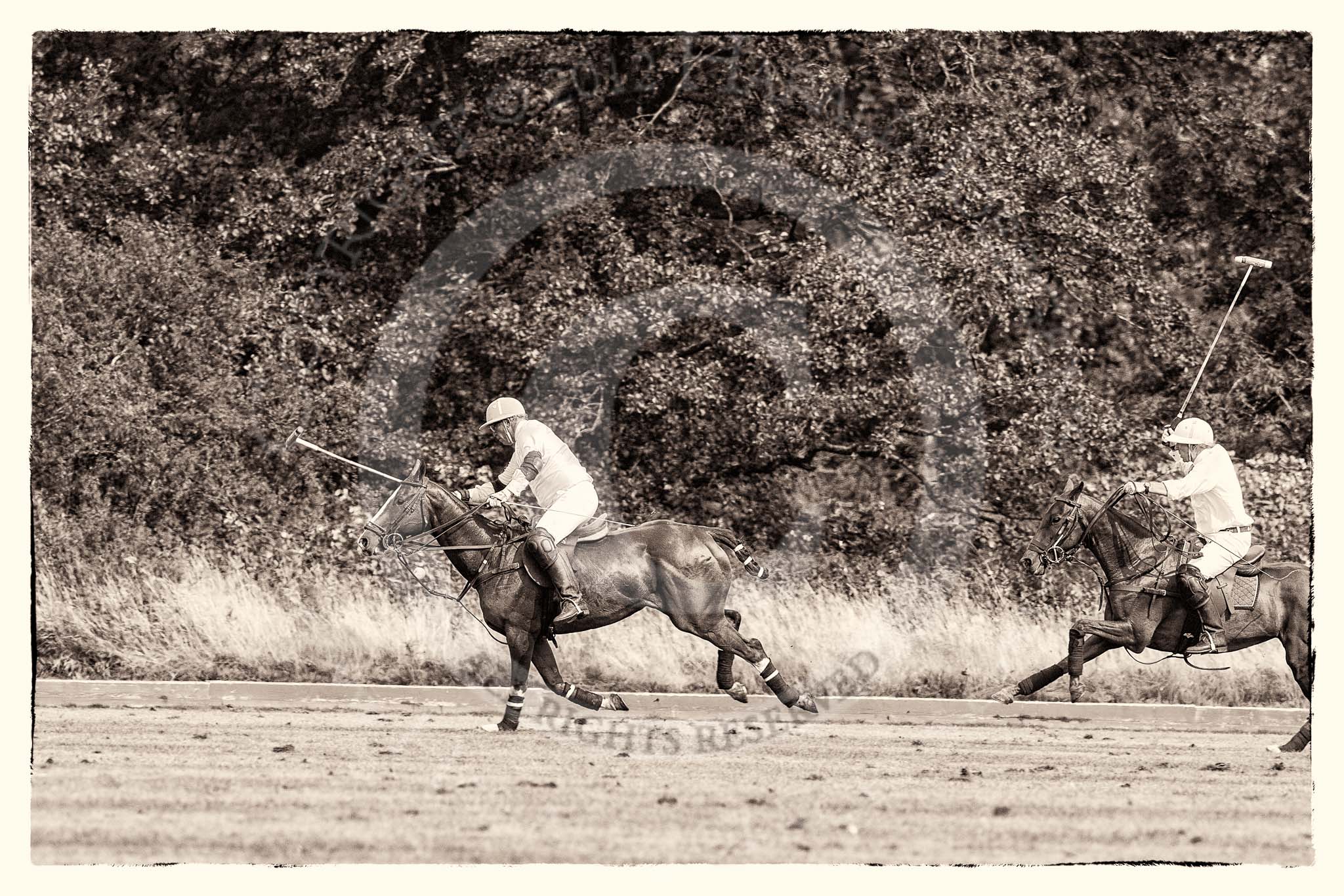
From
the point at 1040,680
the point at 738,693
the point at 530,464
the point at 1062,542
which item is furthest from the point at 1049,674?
the point at 530,464

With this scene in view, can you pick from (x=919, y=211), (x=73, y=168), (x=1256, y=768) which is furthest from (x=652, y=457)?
(x=1256, y=768)

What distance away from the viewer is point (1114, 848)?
1273cm

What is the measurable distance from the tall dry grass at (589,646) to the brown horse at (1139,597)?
216 centimetres

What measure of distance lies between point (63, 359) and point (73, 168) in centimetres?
236

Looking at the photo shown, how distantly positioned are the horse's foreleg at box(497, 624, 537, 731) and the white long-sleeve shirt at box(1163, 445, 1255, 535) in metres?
5.21

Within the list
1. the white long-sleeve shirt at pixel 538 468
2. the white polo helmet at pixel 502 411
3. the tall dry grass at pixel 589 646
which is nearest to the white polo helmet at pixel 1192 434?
the tall dry grass at pixel 589 646

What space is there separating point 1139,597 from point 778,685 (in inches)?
119

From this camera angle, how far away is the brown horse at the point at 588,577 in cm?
1638

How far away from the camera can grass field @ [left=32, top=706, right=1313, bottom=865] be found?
1238cm

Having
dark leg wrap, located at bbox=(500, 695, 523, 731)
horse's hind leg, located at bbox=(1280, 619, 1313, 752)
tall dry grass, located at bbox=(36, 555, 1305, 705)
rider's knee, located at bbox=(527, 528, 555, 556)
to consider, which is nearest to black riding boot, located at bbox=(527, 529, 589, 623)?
rider's knee, located at bbox=(527, 528, 555, 556)

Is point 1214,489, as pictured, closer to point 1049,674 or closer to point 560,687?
point 1049,674

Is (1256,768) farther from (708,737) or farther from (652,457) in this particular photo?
(652,457)

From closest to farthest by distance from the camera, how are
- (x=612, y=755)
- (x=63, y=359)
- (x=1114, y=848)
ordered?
(x=1114, y=848) < (x=612, y=755) < (x=63, y=359)

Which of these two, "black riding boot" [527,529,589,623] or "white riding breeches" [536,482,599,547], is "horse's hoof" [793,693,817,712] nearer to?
"black riding boot" [527,529,589,623]
